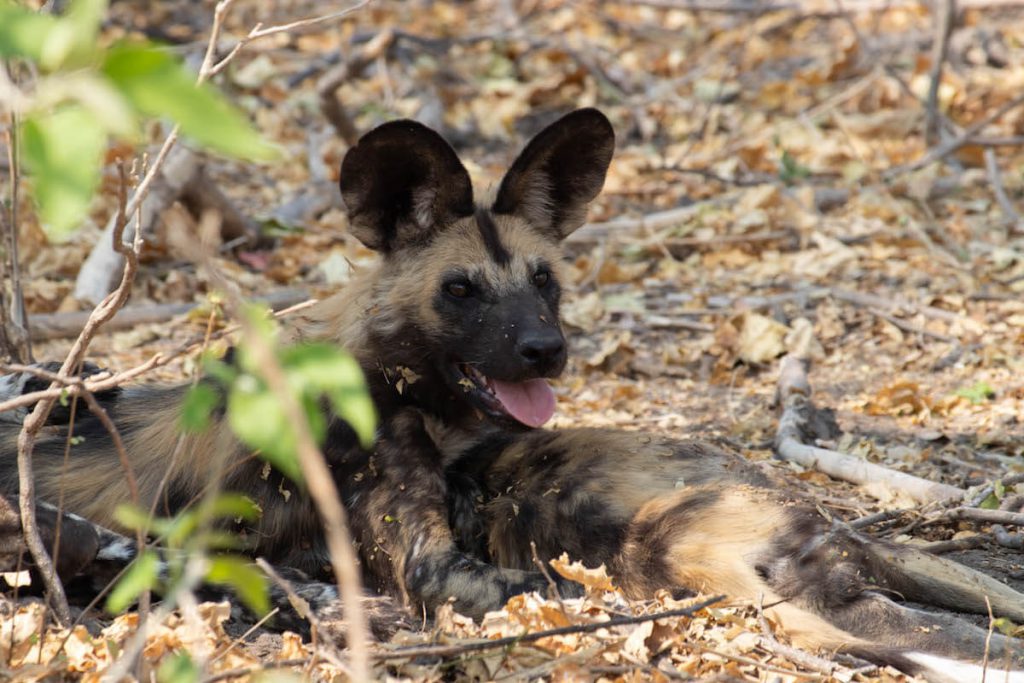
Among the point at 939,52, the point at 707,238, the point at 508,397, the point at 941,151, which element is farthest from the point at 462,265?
the point at 939,52

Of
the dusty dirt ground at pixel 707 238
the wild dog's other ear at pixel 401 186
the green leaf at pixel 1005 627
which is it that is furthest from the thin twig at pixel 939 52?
the green leaf at pixel 1005 627

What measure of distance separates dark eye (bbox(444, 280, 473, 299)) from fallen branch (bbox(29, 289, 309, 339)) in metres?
1.58

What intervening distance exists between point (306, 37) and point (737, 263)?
5.12 m

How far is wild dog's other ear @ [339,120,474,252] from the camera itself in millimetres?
3475

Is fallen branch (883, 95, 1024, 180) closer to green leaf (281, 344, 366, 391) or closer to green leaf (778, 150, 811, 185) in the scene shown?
green leaf (778, 150, 811, 185)

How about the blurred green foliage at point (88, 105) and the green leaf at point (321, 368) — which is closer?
Result: the blurred green foliage at point (88, 105)

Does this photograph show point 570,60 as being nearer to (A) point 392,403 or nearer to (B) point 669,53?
(B) point 669,53

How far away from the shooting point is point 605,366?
549 cm

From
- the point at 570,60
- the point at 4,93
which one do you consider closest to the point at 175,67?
the point at 4,93

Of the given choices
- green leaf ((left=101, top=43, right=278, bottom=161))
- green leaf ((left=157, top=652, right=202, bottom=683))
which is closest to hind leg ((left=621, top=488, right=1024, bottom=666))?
green leaf ((left=157, top=652, right=202, bottom=683))

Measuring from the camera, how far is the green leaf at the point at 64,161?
44.9 inches

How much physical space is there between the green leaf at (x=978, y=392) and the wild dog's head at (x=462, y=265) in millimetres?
2032

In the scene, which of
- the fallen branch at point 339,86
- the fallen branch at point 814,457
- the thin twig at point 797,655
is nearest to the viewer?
the thin twig at point 797,655

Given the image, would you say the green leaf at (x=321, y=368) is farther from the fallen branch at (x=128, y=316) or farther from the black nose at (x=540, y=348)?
the fallen branch at (x=128, y=316)
